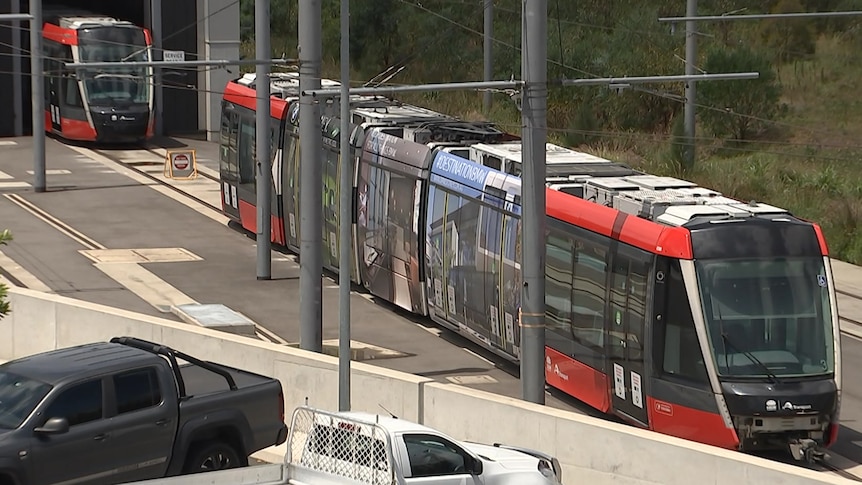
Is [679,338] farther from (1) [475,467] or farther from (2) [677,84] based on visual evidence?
(2) [677,84]

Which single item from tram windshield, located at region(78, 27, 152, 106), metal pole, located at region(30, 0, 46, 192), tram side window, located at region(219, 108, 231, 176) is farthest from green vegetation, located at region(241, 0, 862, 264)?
metal pole, located at region(30, 0, 46, 192)

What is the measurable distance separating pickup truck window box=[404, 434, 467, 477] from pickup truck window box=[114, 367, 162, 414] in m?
3.30

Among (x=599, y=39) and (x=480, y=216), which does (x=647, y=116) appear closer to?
(x=599, y=39)

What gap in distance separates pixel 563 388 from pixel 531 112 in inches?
182

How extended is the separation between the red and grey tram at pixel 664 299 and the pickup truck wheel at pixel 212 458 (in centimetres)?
571

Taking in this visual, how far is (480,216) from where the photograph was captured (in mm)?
23797

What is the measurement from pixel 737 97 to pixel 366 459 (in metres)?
41.1

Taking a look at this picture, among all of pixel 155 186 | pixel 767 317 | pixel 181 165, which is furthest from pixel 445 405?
pixel 181 165

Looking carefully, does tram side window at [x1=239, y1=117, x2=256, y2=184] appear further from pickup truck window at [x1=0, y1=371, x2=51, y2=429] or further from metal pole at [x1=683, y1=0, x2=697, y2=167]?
pickup truck window at [x1=0, y1=371, x2=51, y2=429]

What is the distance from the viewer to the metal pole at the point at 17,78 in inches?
1932

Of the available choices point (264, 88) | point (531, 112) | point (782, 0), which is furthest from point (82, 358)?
point (782, 0)

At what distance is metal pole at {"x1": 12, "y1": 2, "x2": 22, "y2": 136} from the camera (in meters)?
49.1

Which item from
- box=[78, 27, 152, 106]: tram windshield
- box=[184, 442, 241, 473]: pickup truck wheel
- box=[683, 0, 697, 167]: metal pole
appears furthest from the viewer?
box=[78, 27, 152, 106]: tram windshield

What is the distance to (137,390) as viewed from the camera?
15672 millimetres
